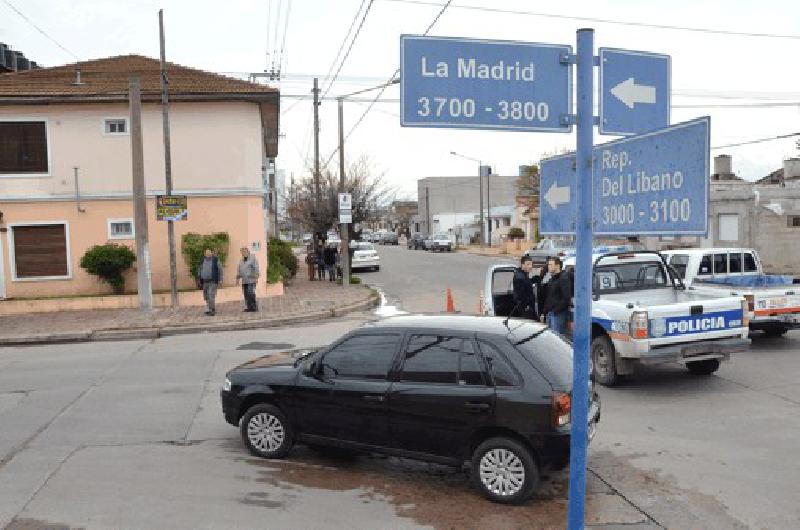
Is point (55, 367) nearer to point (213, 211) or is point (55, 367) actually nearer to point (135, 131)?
point (135, 131)

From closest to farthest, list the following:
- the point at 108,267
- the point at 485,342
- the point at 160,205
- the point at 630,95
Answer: the point at 630,95, the point at 485,342, the point at 160,205, the point at 108,267

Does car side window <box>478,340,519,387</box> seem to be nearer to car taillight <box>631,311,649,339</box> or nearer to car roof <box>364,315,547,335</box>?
car roof <box>364,315,547,335</box>

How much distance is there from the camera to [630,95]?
163 inches

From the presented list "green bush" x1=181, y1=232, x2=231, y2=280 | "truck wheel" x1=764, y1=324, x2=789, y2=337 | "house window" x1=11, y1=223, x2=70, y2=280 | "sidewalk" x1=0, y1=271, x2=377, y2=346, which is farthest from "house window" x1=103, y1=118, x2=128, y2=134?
"truck wheel" x1=764, y1=324, x2=789, y2=337

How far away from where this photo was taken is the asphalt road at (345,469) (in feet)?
18.7

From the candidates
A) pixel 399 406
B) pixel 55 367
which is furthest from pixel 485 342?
pixel 55 367

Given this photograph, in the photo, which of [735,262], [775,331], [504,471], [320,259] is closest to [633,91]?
[504,471]

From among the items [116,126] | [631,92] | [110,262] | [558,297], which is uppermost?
[116,126]

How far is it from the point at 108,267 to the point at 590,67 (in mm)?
18726

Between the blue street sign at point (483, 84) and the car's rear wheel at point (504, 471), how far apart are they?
Answer: 3.00 meters

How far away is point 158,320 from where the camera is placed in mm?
16953

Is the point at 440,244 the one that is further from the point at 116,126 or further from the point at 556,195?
the point at 556,195

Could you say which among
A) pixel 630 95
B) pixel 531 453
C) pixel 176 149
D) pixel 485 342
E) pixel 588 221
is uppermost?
pixel 176 149

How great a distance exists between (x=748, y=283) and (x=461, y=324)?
308 inches
